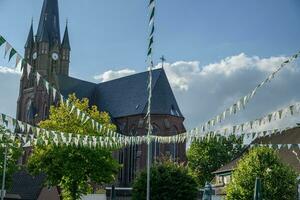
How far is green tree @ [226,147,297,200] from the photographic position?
1171 inches

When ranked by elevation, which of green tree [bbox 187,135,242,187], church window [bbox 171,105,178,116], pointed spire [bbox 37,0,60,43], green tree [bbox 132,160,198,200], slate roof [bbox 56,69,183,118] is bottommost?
green tree [bbox 132,160,198,200]

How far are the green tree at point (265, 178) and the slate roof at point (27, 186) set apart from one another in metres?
25.1

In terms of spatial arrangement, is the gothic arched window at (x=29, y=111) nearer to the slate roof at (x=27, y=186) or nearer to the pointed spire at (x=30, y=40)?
the pointed spire at (x=30, y=40)

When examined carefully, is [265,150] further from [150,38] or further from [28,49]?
[28,49]

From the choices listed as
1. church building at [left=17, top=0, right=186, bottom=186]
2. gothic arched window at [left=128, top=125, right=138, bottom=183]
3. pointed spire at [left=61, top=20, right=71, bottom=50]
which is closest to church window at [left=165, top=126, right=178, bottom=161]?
church building at [left=17, top=0, right=186, bottom=186]

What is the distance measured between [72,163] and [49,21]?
39501 millimetres

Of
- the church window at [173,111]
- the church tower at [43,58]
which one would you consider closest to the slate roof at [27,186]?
the church tower at [43,58]

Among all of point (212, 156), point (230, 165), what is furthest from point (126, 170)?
point (230, 165)

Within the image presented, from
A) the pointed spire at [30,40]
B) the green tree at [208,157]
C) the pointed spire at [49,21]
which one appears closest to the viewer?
the green tree at [208,157]

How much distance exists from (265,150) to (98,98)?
149 feet

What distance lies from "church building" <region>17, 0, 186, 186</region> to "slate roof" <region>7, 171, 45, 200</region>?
1453 cm

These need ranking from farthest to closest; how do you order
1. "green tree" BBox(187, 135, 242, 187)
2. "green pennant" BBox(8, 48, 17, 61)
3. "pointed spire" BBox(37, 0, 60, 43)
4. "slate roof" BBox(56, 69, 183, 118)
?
"pointed spire" BBox(37, 0, 60, 43), "slate roof" BBox(56, 69, 183, 118), "green tree" BBox(187, 135, 242, 187), "green pennant" BBox(8, 48, 17, 61)

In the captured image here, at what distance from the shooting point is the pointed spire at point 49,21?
7181 centimetres

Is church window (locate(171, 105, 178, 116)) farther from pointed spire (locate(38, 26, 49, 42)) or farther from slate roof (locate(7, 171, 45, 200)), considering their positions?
pointed spire (locate(38, 26, 49, 42))
